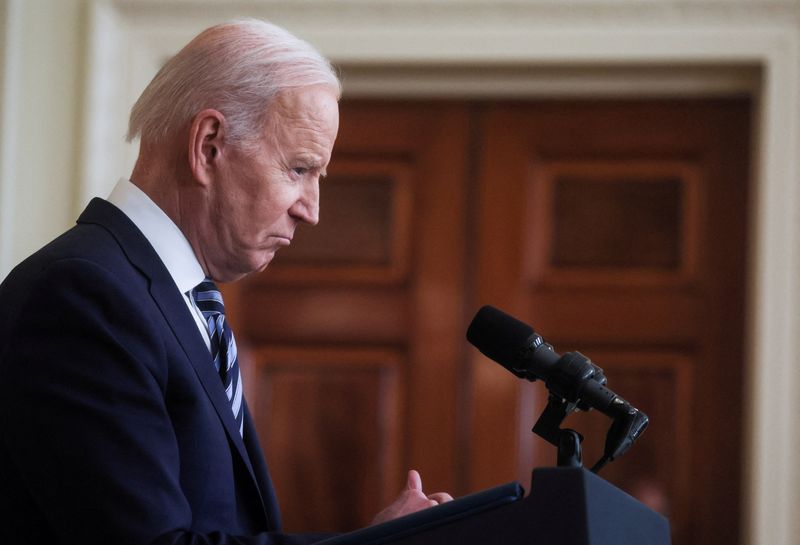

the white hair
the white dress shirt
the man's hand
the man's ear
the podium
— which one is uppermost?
the white hair

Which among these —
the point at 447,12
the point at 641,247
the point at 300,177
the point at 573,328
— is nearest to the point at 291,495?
the point at 573,328

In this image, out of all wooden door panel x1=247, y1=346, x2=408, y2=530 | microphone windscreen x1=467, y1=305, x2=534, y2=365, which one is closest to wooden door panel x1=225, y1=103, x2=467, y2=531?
wooden door panel x1=247, y1=346, x2=408, y2=530

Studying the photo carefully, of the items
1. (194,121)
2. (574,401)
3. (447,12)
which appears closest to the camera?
(574,401)

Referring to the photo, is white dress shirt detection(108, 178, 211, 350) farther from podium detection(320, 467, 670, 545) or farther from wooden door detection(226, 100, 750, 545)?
wooden door detection(226, 100, 750, 545)

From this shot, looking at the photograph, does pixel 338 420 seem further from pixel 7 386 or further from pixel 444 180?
pixel 7 386

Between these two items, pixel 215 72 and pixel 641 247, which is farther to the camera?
pixel 641 247

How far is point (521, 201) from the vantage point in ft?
11.5

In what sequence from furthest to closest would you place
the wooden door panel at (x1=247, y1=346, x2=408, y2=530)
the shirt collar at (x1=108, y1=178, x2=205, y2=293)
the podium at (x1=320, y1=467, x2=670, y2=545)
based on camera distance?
the wooden door panel at (x1=247, y1=346, x2=408, y2=530), the shirt collar at (x1=108, y1=178, x2=205, y2=293), the podium at (x1=320, y1=467, x2=670, y2=545)

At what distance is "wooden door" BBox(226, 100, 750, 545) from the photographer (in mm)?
3412

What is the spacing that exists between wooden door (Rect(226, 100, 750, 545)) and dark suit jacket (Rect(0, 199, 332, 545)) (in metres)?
2.00

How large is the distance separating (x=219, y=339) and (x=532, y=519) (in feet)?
2.10

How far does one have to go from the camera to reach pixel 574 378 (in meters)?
1.29

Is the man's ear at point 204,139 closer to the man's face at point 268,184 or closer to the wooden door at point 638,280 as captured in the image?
the man's face at point 268,184

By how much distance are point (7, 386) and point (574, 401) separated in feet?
2.11
